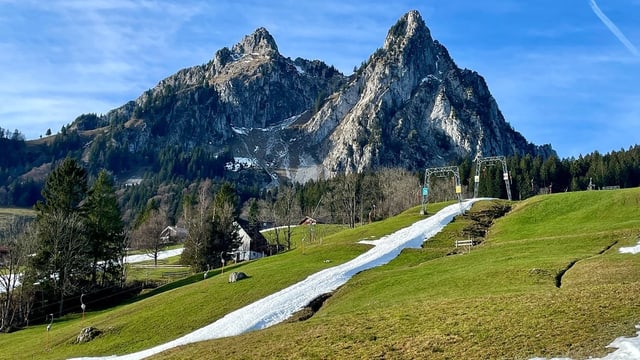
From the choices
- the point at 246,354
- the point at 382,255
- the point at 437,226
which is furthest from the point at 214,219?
the point at 246,354

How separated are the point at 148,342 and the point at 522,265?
2654 cm

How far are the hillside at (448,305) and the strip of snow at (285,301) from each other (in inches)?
63.6

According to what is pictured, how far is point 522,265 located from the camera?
135 feet

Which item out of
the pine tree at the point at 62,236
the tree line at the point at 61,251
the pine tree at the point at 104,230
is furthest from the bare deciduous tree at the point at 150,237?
the pine tree at the point at 62,236

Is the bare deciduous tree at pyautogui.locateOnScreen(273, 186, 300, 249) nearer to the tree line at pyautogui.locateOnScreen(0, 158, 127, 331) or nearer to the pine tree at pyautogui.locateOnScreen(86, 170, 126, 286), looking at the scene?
the pine tree at pyautogui.locateOnScreen(86, 170, 126, 286)

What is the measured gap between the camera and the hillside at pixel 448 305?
2266 centimetres

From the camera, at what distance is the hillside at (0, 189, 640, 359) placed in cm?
2266

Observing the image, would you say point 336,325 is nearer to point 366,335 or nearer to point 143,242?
point 366,335

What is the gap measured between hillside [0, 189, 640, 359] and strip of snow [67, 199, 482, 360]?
1616 mm

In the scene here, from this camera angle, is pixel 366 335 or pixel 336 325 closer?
pixel 366 335

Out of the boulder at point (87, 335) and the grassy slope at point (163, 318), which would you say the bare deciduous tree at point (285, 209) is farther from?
the boulder at point (87, 335)

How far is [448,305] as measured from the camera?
29.7 m

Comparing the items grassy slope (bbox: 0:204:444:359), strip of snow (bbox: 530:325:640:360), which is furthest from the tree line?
strip of snow (bbox: 530:325:640:360)

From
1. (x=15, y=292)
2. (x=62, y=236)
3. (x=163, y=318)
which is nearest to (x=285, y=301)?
(x=163, y=318)
